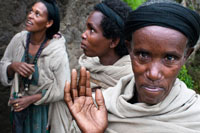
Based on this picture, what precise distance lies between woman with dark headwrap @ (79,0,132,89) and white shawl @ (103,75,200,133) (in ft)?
2.39

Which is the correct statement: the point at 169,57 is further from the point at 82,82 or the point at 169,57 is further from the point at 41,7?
the point at 41,7

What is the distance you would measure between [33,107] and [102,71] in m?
0.97

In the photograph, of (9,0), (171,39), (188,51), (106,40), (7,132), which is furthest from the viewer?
(7,132)

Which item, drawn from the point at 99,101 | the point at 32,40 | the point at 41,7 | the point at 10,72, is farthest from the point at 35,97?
the point at 99,101

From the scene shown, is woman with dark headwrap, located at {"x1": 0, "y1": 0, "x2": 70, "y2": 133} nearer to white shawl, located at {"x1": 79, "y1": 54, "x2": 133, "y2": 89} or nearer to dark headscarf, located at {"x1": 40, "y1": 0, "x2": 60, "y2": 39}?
dark headscarf, located at {"x1": 40, "y1": 0, "x2": 60, "y2": 39}

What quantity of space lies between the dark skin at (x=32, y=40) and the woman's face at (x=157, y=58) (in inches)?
55.7

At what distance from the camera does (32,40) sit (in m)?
2.38

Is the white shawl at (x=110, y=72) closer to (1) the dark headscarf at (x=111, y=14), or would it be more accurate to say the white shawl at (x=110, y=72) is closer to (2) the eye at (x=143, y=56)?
(1) the dark headscarf at (x=111, y=14)

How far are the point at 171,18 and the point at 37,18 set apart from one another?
1671 millimetres

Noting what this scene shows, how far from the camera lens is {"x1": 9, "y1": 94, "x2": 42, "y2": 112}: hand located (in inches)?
86.1

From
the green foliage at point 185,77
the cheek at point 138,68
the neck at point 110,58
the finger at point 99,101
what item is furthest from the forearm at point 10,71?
the green foliage at point 185,77

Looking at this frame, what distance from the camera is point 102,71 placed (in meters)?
2.00

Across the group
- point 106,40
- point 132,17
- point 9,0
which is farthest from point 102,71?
point 9,0

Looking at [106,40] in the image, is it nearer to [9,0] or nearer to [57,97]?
[57,97]
